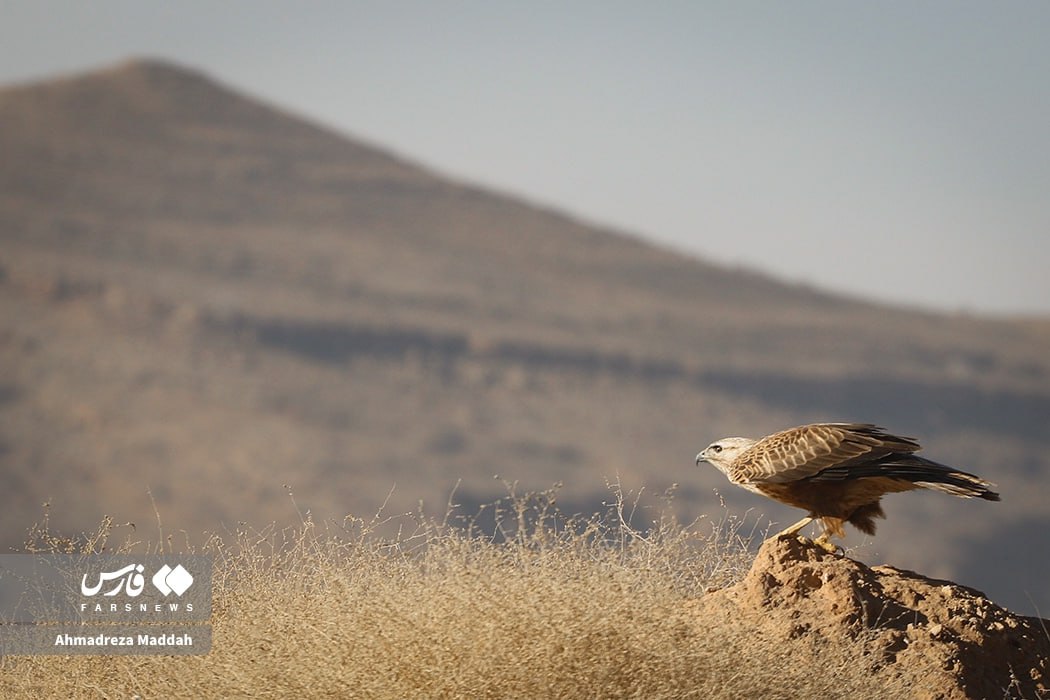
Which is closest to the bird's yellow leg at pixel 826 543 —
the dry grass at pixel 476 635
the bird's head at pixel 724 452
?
the bird's head at pixel 724 452

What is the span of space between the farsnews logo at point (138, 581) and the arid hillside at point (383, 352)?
3961 cm

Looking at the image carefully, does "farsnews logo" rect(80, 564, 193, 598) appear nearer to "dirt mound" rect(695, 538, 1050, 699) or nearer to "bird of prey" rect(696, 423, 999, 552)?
"dirt mound" rect(695, 538, 1050, 699)

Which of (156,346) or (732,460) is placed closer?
(732,460)

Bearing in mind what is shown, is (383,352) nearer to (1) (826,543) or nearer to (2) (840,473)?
(1) (826,543)

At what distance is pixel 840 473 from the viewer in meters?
7.10

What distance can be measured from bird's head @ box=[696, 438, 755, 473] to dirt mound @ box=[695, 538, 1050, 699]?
0.55 metres

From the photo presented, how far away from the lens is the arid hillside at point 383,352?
55844 millimetres

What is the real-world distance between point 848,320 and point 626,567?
7353 cm

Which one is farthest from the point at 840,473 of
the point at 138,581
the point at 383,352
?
the point at 383,352

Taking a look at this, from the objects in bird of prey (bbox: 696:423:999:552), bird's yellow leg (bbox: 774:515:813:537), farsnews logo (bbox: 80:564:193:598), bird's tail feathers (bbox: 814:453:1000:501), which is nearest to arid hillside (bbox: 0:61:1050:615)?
farsnews logo (bbox: 80:564:193:598)

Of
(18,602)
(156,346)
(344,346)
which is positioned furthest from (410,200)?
(18,602)

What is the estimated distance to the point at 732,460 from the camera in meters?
7.51

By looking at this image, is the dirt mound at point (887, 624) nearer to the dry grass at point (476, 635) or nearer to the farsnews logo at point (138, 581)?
the dry grass at point (476, 635)

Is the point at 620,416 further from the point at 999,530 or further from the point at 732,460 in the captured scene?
the point at 732,460
